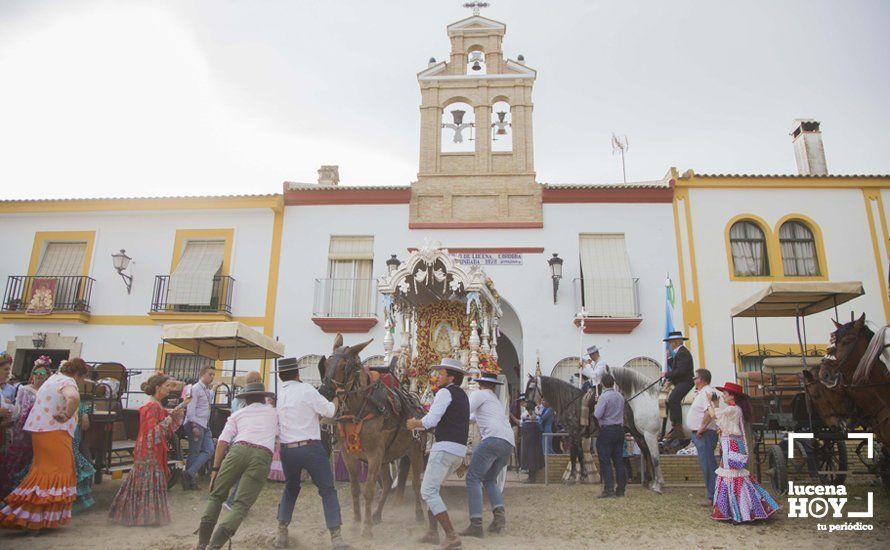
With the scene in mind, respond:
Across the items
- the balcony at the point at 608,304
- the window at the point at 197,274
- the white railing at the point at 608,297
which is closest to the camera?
the balcony at the point at 608,304

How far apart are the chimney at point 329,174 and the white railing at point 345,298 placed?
407 cm

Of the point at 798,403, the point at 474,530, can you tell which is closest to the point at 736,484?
the point at 798,403

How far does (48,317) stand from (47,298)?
587 mm

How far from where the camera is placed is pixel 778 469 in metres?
7.82

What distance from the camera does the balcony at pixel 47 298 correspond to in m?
15.7

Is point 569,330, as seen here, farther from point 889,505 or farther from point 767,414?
point 889,505

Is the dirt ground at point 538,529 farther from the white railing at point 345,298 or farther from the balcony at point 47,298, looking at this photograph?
the balcony at point 47,298

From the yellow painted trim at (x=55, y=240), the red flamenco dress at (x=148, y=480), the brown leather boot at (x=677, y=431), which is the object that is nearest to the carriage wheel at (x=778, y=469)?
the brown leather boot at (x=677, y=431)

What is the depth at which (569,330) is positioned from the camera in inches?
586

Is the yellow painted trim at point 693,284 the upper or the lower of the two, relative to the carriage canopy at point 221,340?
upper

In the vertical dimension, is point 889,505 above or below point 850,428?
below

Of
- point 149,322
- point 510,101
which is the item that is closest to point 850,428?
point 510,101

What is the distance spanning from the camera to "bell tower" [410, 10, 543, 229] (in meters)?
15.8

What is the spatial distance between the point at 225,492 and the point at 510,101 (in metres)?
13.9
